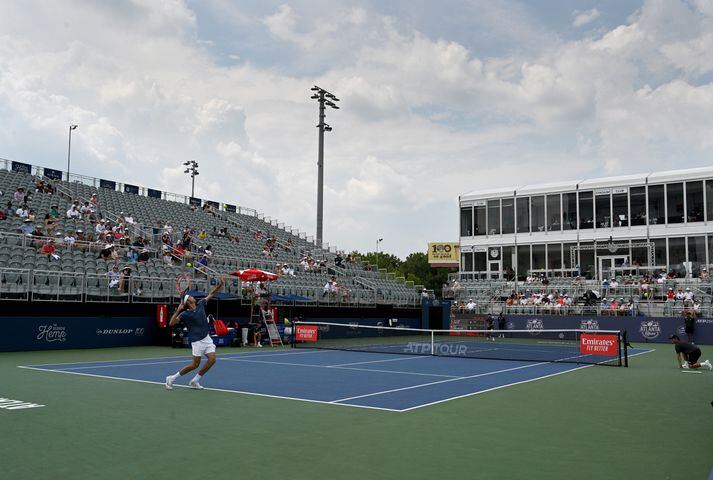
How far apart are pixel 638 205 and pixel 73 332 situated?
4014 cm

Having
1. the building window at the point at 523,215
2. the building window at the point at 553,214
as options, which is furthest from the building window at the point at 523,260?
the building window at the point at 553,214

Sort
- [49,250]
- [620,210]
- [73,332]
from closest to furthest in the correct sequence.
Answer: [73,332] → [49,250] → [620,210]

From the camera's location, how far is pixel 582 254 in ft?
167

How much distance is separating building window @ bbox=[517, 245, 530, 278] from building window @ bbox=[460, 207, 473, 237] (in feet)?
15.7

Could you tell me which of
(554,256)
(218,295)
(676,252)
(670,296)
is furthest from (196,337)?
(554,256)

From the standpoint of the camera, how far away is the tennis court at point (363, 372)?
13.1 m

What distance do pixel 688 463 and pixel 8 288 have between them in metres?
21.9

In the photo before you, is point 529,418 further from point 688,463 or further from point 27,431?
point 27,431

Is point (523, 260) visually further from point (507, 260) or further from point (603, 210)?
point (603, 210)

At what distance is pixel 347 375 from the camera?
16734mm

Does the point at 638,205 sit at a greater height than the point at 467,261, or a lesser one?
greater

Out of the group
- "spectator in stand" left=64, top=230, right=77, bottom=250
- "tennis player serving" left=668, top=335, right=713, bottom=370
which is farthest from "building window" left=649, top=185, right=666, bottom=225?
"spectator in stand" left=64, top=230, right=77, bottom=250

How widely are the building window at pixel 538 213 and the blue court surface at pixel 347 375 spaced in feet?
108

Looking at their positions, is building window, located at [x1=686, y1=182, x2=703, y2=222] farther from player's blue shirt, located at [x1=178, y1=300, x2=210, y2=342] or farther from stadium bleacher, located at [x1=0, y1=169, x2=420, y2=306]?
player's blue shirt, located at [x1=178, y1=300, x2=210, y2=342]
